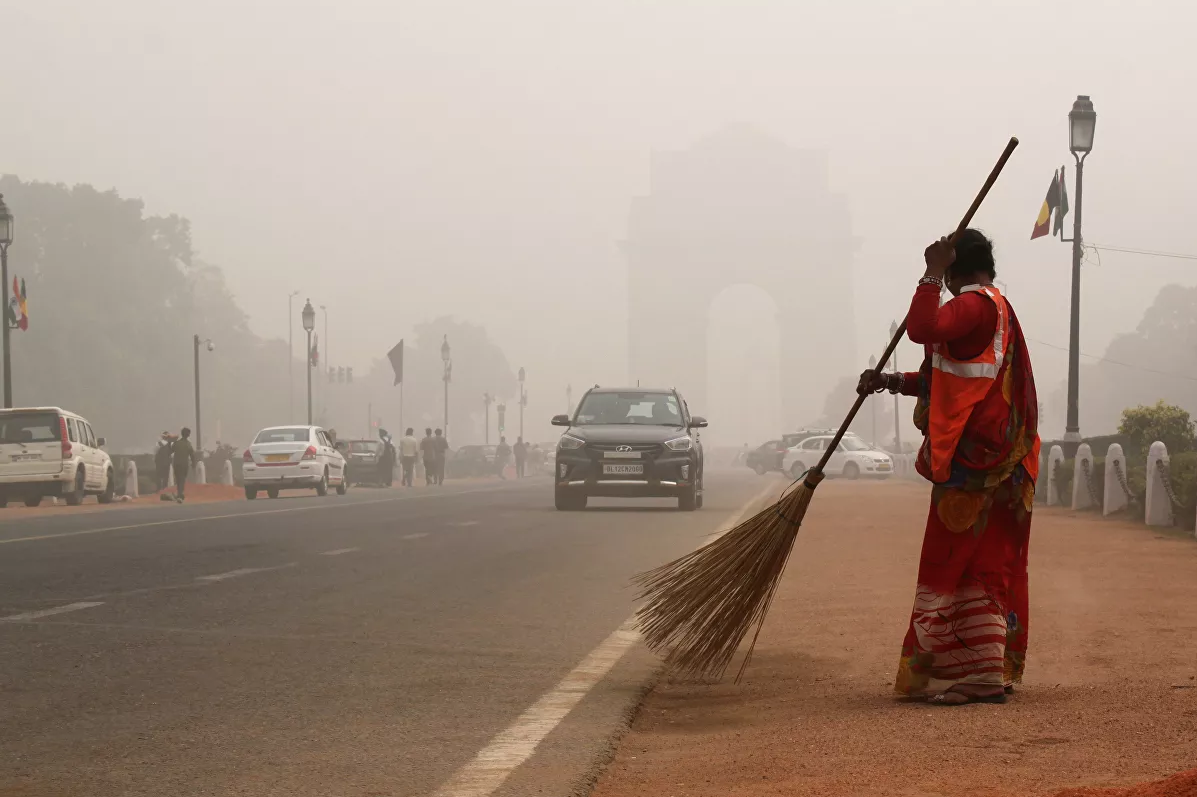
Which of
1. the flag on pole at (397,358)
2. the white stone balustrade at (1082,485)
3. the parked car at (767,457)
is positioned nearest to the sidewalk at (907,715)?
the white stone balustrade at (1082,485)

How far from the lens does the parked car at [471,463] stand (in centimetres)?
7031

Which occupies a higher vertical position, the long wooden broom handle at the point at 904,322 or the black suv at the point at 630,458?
Answer: the long wooden broom handle at the point at 904,322

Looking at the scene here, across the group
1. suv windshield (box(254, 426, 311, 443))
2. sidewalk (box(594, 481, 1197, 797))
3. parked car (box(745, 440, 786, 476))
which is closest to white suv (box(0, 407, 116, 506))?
suv windshield (box(254, 426, 311, 443))

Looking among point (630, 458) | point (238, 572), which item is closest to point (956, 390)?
point (238, 572)

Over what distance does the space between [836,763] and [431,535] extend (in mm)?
12654

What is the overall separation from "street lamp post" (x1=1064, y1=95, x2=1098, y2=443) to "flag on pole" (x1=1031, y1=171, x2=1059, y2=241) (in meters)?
4.50

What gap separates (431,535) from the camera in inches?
683

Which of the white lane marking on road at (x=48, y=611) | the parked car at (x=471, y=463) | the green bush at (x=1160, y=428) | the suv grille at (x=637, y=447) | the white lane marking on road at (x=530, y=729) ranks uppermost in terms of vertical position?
the green bush at (x=1160, y=428)

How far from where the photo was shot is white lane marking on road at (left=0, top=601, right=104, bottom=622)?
9.08 m

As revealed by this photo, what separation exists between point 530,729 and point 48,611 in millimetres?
4739

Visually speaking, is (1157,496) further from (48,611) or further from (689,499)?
(48,611)

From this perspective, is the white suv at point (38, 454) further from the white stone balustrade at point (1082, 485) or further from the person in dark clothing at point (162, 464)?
the white stone balustrade at point (1082, 485)

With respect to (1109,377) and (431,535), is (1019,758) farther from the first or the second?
(1109,377)

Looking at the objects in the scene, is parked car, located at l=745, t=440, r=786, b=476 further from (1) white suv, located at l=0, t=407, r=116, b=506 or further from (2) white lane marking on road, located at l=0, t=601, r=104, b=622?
(2) white lane marking on road, located at l=0, t=601, r=104, b=622
